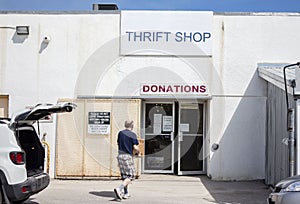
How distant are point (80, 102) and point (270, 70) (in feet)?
18.1

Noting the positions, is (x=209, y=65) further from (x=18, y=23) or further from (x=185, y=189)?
(x=18, y=23)

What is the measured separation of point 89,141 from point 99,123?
598mm

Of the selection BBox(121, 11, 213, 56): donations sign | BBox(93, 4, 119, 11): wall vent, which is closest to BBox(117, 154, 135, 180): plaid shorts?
BBox(121, 11, 213, 56): donations sign

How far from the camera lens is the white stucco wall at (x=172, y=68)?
13.8m

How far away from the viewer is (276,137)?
38.9 feet

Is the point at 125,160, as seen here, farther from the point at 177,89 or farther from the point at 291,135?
the point at 177,89

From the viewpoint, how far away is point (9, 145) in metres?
7.93

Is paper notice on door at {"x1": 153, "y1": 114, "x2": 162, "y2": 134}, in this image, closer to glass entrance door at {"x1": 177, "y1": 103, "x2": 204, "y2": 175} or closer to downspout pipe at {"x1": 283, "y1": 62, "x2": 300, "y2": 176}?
glass entrance door at {"x1": 177, "y1": 103, "x2": 204, "y2": 175}

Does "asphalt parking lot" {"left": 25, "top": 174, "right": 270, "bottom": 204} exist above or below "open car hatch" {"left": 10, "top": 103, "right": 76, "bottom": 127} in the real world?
below

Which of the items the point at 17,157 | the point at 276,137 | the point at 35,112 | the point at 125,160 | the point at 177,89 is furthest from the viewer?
the point at 177,89

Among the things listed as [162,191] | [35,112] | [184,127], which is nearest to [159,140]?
[184,127]

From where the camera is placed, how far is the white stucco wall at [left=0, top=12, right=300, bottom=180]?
13.8 m

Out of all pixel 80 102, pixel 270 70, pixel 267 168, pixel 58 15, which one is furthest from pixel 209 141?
pixel 58 15

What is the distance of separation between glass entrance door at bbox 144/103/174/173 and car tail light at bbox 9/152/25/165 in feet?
22.8
